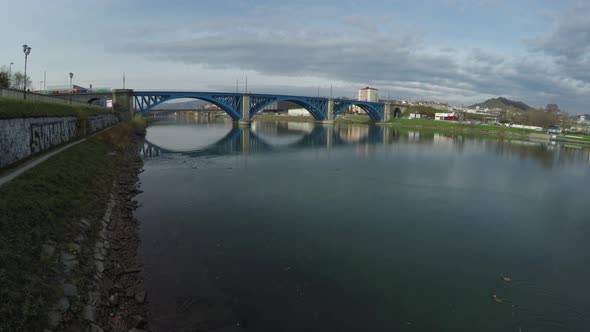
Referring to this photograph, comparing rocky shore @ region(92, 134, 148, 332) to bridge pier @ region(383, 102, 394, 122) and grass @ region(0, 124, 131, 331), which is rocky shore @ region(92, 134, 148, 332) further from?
bridge pier @ region(383, 102, 394, 122)

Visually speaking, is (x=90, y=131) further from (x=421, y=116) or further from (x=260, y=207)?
(x=421, y=116)

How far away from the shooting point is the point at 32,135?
16.2 metres

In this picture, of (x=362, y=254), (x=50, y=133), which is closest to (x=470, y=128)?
(x=362, y=254)

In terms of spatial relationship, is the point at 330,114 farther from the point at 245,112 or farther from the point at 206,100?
the point at 206,100

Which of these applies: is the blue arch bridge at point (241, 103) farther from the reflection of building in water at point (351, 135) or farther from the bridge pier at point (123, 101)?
the reflection of building in water at point (351, 135)

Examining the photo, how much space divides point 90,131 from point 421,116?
115 meters

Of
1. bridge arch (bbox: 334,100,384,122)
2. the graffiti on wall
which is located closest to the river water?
the graffiti on wall

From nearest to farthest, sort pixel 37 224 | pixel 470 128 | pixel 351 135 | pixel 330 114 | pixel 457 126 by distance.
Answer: pixel 37 224 → pixel 351 135 → pixel 470 128 → pixel 457 126 → pixel 330 114

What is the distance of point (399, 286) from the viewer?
9.95 metres

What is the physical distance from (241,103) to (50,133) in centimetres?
6310

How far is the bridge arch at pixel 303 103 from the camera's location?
84.7 m

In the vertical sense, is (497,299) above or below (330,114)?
below

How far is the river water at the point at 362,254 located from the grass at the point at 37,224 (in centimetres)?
215

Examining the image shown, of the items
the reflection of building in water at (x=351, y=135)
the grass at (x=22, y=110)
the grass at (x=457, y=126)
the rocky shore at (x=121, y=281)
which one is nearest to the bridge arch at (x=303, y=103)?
the reflection of building in water at (x=351, y=135)
